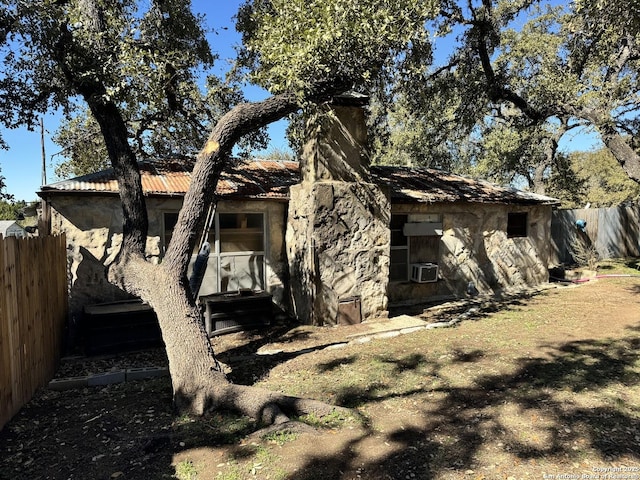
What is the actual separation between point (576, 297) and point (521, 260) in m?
2.13

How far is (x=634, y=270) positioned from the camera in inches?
523

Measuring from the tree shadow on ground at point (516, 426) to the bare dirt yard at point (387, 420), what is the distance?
0.05 ft

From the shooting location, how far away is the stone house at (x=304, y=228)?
7.57m

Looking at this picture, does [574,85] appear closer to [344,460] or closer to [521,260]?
[521,260]

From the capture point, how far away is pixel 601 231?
16.5m

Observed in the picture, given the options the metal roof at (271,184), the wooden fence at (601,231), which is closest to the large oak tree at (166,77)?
the metal roof at (271,184)

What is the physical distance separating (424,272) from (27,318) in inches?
324

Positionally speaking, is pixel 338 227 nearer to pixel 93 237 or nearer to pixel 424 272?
pixel 424 272

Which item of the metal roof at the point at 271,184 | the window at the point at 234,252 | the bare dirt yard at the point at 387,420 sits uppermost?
the metal roof at the point at 271,184

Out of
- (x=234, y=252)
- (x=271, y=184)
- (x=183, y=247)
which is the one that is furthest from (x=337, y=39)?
(x=234, y=252)

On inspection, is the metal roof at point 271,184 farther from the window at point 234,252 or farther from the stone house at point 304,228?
the window at point 234,252

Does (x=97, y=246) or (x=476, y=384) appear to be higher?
(x=97, y=246)

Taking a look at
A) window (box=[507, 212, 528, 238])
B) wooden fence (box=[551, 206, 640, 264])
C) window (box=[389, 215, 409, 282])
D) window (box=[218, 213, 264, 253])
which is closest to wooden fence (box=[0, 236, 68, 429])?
window (box=[218, 213, 264, 253])

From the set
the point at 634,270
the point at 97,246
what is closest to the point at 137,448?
the point at 97,246
